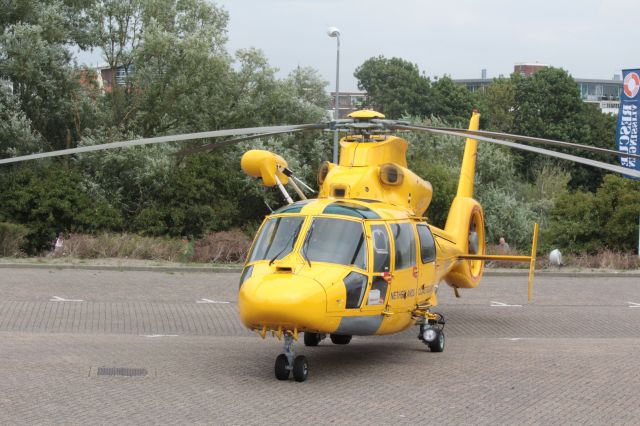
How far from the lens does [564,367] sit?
12938mm

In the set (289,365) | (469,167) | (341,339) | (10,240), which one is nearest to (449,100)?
(10,240)

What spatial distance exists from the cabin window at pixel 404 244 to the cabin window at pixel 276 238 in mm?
1502

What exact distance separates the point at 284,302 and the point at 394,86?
8303cm

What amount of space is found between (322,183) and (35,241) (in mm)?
19886

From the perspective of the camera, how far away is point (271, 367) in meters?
12.6

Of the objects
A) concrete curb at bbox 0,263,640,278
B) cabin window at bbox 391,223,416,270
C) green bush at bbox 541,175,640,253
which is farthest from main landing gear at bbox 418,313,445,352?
green bush at bbox 541,175,640,253

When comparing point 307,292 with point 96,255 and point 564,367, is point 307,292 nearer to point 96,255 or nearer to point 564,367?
point 564,367

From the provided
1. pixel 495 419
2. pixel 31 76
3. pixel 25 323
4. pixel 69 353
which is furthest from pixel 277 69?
pixel 495 419

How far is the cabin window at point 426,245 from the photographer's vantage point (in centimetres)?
1421

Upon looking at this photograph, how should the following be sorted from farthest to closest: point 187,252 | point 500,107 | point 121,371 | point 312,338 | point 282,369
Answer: point 500,107 < point 187,252 < point 312,338 < point 121,371 < point 282,369

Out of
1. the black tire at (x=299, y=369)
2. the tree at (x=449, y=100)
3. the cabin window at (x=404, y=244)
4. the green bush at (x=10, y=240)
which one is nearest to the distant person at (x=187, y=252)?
the green bush at (x=10, y=240)

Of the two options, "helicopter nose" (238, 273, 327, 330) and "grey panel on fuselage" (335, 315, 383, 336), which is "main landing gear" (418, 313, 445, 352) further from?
"helicopter nose" (238, 273, 327, 330)

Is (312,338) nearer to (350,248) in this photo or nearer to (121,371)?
(350,248)

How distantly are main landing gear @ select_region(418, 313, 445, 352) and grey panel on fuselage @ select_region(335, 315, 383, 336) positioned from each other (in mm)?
1739
